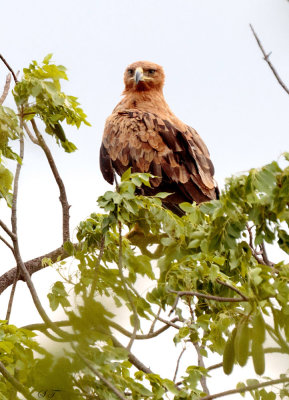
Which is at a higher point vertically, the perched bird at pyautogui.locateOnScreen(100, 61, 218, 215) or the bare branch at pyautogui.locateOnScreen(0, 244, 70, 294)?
the perched bird at pyautogui.locateOnScreen(100, 61, 218, 215)

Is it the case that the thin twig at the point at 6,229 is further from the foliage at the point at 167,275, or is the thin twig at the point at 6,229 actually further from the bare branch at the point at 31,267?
the bare branch at the point at 31,267

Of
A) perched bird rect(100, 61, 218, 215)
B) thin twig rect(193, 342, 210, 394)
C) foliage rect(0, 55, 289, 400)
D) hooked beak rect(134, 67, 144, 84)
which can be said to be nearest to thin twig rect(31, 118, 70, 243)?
foliage rect(0, 55, 289, 400)

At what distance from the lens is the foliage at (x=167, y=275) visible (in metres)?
2.08

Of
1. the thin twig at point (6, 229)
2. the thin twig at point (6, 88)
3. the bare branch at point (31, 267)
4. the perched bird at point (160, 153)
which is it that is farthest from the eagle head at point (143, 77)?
the thin twig at point (6, 229)

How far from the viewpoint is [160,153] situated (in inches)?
260

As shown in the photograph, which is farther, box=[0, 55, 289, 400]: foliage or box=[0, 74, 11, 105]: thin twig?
box=[0, 74, 11, 105]: thin twig

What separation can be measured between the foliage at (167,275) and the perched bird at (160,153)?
4.58ft

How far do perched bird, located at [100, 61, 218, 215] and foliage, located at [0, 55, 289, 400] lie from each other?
1395 millimetres

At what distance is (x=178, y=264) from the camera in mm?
3451

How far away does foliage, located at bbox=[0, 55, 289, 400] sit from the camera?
81.7 inches

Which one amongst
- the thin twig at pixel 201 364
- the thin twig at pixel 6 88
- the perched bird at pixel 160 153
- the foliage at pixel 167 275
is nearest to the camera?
the foliage at pixel 167 275

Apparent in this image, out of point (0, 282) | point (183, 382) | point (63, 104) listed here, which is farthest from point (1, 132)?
point (0, 282)

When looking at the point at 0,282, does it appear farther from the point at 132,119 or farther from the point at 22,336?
the point at 132,119

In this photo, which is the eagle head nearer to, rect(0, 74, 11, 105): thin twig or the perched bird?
the perched bird
